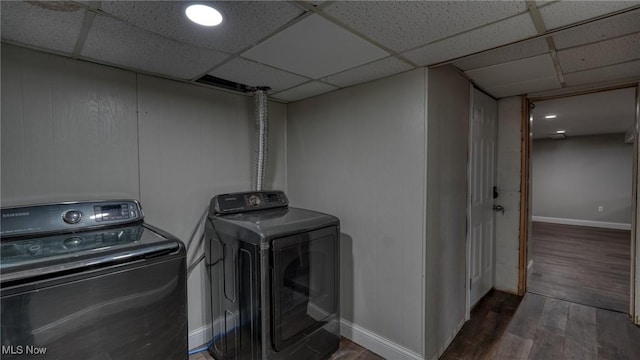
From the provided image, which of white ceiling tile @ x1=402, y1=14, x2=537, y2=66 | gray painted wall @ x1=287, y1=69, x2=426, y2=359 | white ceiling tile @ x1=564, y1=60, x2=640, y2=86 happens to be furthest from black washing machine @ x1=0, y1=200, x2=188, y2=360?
white ceiling tile @ x1=564, y1=60, x2=640, y2=86

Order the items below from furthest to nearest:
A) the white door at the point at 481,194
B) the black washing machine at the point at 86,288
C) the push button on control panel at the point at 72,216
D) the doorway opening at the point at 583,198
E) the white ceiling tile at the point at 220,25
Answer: the doorway opening at the point at 583,198
the white door at the point at 481,194
the push button on control panel at the point at 72,216
the white ceiling tile at the point at 220,25
the black washing machine at the point at 86,288

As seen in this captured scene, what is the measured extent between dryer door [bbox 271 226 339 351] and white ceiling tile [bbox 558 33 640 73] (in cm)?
195

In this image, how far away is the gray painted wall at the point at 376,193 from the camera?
1.86 meters

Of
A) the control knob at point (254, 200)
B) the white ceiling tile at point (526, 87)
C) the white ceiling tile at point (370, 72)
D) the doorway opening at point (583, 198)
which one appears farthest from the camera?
the doorway opening at point (583, 198)

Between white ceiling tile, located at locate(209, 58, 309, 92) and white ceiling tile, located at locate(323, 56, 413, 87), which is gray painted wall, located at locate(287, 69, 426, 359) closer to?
white ceiling tile, located at locate(323, 56, 413, 87)

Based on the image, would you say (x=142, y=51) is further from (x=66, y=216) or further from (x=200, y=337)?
(x=200, y=337)

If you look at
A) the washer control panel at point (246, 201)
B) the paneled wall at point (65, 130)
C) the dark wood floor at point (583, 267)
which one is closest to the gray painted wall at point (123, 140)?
the paneled wall at point (65, 130)

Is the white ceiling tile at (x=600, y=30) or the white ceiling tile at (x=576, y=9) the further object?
the white ceiling tile at (x=600, y=30)

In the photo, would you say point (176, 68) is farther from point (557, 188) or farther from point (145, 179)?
point (557, 188)

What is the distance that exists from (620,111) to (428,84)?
4.03 m

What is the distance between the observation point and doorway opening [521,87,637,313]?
307 centimetres

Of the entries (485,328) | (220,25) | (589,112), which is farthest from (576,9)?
(589,112)

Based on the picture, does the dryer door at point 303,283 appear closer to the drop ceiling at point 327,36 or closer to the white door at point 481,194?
the drop ceiling at point 327,36

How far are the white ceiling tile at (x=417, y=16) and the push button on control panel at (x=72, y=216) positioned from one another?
1.62 m
